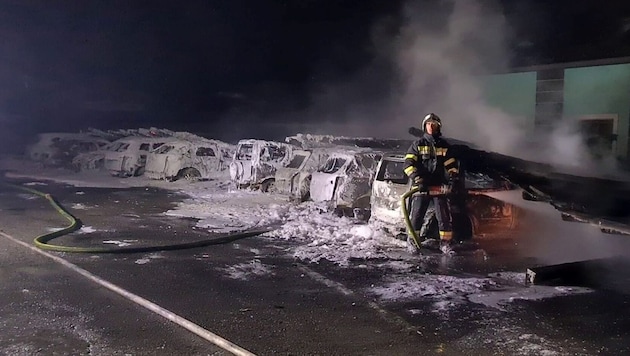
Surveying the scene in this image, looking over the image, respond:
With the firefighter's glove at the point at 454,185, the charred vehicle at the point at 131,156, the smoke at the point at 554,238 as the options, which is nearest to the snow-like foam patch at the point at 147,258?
the firefighter's glove at the point at 454,185

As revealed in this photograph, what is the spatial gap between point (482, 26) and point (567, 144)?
4.56 m

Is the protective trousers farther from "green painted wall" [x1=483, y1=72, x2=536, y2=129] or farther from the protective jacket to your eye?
"green painted wall" [x1=483, y1=72, x2=536, y2=129]

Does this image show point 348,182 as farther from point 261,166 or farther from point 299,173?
point 261,166

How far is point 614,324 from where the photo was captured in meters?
5.88

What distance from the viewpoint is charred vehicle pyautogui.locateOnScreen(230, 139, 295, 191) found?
15648 millimetres

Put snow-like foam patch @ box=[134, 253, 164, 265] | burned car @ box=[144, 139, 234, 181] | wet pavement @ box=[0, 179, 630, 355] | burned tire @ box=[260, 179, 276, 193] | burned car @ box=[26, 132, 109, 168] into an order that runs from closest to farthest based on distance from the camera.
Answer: wet pavement @ box=[0, 179, 630, 355] → snow-like foam patch @ box=[134, 253, 164, 265] → burned tire @ box=[260, 179, 276, 193] → burned car @ box=[144, 139, 234, 181] → burned car @ box=[26, 132, 109, 168]

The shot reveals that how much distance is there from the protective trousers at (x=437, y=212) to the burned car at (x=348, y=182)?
2351mm

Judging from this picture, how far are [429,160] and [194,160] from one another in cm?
1129

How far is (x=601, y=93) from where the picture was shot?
1427 cm

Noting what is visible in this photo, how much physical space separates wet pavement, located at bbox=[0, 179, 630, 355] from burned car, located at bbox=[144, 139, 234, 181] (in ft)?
30.4

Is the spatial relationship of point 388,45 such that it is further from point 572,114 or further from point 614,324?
point 614,324

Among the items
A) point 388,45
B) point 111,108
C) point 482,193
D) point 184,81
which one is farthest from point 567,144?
point 111,108

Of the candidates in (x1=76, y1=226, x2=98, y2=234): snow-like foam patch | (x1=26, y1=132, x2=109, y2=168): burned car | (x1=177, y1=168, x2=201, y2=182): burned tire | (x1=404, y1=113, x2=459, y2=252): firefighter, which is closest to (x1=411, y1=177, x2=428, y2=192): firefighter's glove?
(x1=404, y1=113, x2=459, y2=252): firefighter

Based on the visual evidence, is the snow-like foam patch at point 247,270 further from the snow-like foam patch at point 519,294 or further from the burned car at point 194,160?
the burned car at point 194,160
